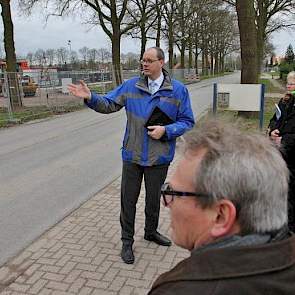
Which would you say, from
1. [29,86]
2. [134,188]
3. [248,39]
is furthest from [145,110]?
[29,86]

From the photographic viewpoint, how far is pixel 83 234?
460 cm

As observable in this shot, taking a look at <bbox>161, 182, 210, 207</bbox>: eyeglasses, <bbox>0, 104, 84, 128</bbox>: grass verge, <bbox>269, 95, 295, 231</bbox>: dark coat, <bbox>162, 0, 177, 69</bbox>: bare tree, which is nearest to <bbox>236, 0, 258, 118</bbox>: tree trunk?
<bbox>269, 95, 295, 231</bbox>: dark coat

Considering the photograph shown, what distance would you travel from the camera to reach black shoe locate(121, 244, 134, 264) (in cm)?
388

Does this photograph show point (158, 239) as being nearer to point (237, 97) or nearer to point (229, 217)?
point (229, 217)

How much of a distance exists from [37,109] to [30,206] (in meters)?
13.5

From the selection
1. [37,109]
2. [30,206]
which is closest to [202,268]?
[30,206]

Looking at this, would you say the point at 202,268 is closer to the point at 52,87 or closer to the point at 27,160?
the point at 27,160

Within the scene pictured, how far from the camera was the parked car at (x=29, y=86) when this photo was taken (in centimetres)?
1793

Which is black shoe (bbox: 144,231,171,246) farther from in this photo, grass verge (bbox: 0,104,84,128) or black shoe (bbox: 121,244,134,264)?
grass verge (bbox: 0,104,84,128)

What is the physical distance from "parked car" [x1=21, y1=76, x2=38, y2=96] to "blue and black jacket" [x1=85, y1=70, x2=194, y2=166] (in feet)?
47.9

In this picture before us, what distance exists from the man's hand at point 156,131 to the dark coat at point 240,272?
7.87ft

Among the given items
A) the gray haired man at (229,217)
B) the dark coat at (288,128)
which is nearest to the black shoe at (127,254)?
the dark coat at (288,128)

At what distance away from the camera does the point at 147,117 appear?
3.68 m

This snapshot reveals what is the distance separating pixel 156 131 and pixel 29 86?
50.4 feet
